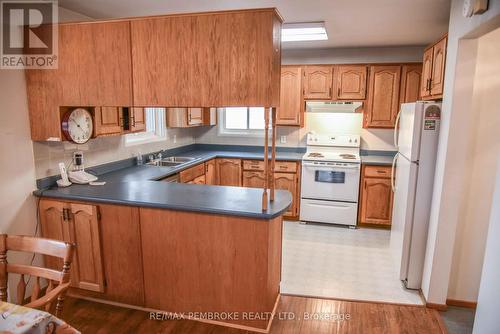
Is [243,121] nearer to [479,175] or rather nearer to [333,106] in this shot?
[333,106]

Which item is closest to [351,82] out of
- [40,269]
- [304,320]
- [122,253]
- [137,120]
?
[137,120]

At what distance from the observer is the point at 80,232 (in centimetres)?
264

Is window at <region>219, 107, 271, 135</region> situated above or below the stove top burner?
above

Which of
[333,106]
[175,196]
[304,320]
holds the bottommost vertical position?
[304,320]

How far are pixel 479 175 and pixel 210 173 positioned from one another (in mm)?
3197

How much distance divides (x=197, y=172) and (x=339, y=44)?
2.53 meters

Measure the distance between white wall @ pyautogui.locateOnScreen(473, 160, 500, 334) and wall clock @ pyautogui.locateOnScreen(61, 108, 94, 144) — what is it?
2.90m

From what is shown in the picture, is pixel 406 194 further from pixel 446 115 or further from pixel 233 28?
pixel 233 28

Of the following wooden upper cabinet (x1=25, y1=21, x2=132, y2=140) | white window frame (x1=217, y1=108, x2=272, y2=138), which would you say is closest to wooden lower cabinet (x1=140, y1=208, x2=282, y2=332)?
wooden upper cabinet (x1=25, y1=21, x2=132, y2=140)

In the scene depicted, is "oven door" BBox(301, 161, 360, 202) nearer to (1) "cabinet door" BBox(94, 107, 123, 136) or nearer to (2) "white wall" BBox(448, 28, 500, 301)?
(2) "white wall" BBox(448, 28, 500, 301)

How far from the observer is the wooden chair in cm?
153

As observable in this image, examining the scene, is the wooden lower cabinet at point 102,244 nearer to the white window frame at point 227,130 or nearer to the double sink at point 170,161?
the double sink at point 170,161

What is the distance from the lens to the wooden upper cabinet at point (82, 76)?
7.77 feet

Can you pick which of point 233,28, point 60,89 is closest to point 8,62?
point 60,89
